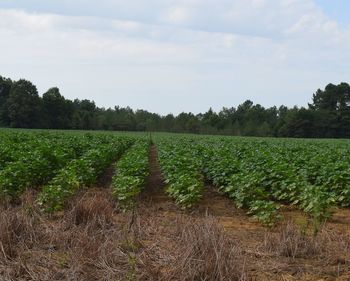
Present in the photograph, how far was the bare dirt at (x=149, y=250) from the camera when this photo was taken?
488 centimetres

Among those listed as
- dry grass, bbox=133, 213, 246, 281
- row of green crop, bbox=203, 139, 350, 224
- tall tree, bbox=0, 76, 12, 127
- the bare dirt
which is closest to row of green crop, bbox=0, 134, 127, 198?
the bare dirt

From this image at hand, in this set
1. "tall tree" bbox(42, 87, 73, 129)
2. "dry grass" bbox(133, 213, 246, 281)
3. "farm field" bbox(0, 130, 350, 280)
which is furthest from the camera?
"tall tree" bbox(42, 87, 73, 129)

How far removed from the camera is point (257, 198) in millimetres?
10484

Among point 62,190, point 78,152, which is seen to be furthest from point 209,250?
point 78,152

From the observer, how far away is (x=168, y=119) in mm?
100125

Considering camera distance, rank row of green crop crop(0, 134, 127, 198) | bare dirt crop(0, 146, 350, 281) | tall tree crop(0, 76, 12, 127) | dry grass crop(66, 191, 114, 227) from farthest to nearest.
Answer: tall tree crop(0, 76, 12, 127) < row of green crop crop(0, 134, 127, 198) < dry grass crop(66, 191, 114, 227) < bare dirt crop(0, 146, 350, 281)

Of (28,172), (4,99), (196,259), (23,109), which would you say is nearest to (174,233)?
(196,259)

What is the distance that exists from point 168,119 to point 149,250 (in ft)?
310

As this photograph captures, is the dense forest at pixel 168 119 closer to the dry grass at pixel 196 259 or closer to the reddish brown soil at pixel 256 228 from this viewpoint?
the reddish brown soil at pixel 256 228

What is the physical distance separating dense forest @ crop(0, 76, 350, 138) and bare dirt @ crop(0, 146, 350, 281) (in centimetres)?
7542

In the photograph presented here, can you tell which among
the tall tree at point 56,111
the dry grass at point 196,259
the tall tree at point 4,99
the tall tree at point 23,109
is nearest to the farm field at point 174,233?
the dry grass at point 196,259

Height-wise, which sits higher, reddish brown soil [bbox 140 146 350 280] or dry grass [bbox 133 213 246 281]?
dry grass [bbox 133 213 246 281]

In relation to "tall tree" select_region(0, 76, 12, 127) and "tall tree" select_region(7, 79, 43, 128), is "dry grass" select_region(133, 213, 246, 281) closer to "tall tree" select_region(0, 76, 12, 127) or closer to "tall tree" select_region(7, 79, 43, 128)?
"tall tree" select_region(7, 79, 43, 128)

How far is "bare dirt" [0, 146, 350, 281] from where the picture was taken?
488 centimetres
